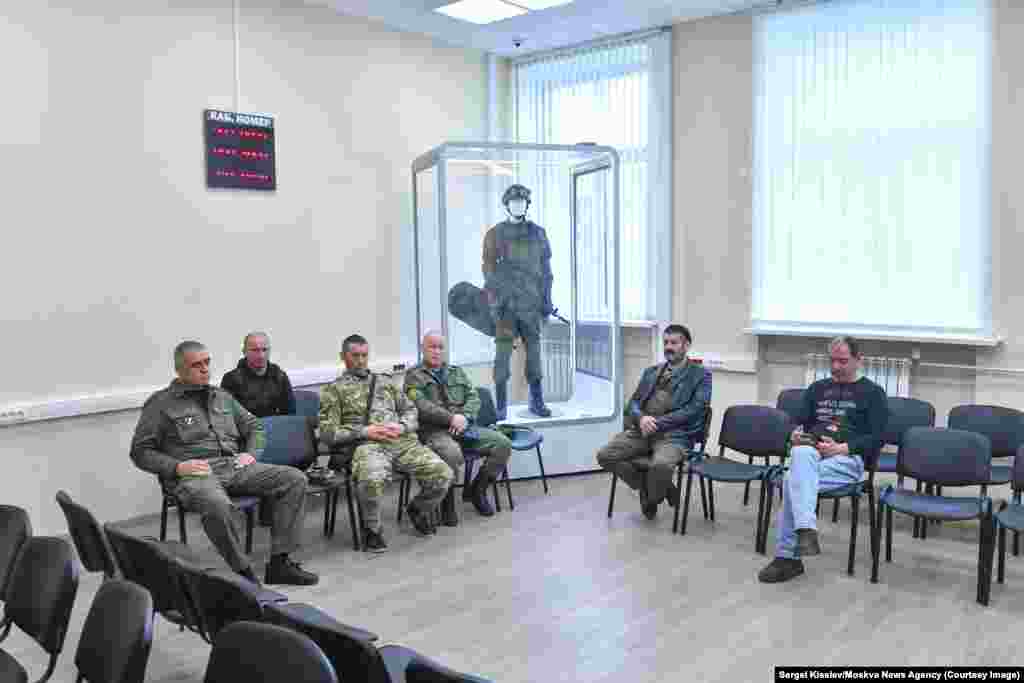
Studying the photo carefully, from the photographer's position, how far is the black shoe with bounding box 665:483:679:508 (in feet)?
16.8

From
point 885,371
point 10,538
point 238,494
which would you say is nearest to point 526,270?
point 885,371

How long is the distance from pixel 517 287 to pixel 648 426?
5.29ft

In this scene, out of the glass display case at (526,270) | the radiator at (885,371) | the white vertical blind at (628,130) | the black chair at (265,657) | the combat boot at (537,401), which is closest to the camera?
the black chair at (265,657)

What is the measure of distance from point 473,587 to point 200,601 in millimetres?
1679

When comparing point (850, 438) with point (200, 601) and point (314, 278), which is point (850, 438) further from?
point (314, 278)

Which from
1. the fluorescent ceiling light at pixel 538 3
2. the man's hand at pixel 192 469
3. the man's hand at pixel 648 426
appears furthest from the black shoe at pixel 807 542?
the fluorescent ceiling light at pixel 538 3

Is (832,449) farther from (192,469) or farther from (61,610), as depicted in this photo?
(61,610)

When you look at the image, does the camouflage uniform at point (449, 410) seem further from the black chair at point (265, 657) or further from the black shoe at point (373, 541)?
the black chair at point (265, 657)

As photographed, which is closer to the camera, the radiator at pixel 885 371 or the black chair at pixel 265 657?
the black chair at pixel 265 657

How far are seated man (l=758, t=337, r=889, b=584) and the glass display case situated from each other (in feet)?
6.79

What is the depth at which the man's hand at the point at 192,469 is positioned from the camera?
13.5 ft

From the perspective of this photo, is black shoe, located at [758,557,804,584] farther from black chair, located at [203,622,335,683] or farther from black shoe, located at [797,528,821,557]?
black chair, located at [203,622,335,683]

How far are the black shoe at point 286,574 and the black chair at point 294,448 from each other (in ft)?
1.66

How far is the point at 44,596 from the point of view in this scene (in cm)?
244
